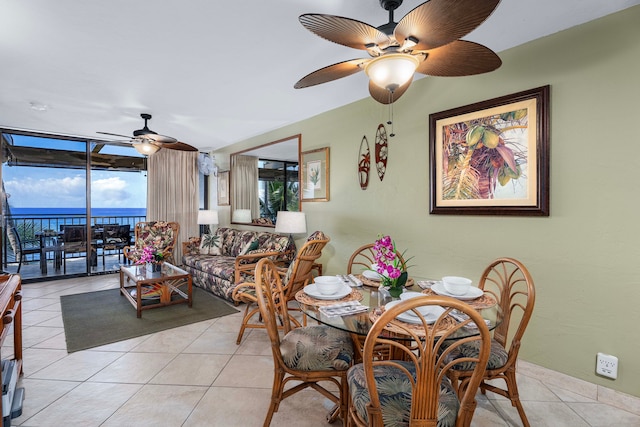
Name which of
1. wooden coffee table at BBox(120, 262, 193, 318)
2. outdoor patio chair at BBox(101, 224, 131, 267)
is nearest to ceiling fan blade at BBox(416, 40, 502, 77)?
wooden coffee table at BBox(120, 262, 193, 318)

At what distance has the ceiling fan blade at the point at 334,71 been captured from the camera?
170cm

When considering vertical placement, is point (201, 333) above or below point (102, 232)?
below

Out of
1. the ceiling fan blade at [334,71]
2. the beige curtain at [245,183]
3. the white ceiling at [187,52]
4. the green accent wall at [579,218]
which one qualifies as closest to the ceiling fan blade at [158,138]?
the white ceiling at [187,52]

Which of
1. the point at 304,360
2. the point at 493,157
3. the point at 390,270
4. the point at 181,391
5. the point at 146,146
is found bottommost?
the point at 181,391

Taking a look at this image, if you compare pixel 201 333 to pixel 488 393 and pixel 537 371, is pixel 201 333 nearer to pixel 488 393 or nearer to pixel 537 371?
pixel 488 393

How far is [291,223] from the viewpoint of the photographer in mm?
3715

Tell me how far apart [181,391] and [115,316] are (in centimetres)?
191

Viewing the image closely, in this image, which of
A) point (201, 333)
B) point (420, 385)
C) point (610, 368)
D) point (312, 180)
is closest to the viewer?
point (420, 385)

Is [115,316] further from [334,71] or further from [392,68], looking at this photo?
[392,68]

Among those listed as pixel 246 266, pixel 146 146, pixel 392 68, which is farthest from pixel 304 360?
pixel 146 146

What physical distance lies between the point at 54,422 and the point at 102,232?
5.02 meters

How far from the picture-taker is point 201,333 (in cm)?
301

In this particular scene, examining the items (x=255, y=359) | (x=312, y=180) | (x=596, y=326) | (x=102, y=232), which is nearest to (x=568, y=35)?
(x=596, y=326)

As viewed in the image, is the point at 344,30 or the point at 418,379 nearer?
the point at 418,379
